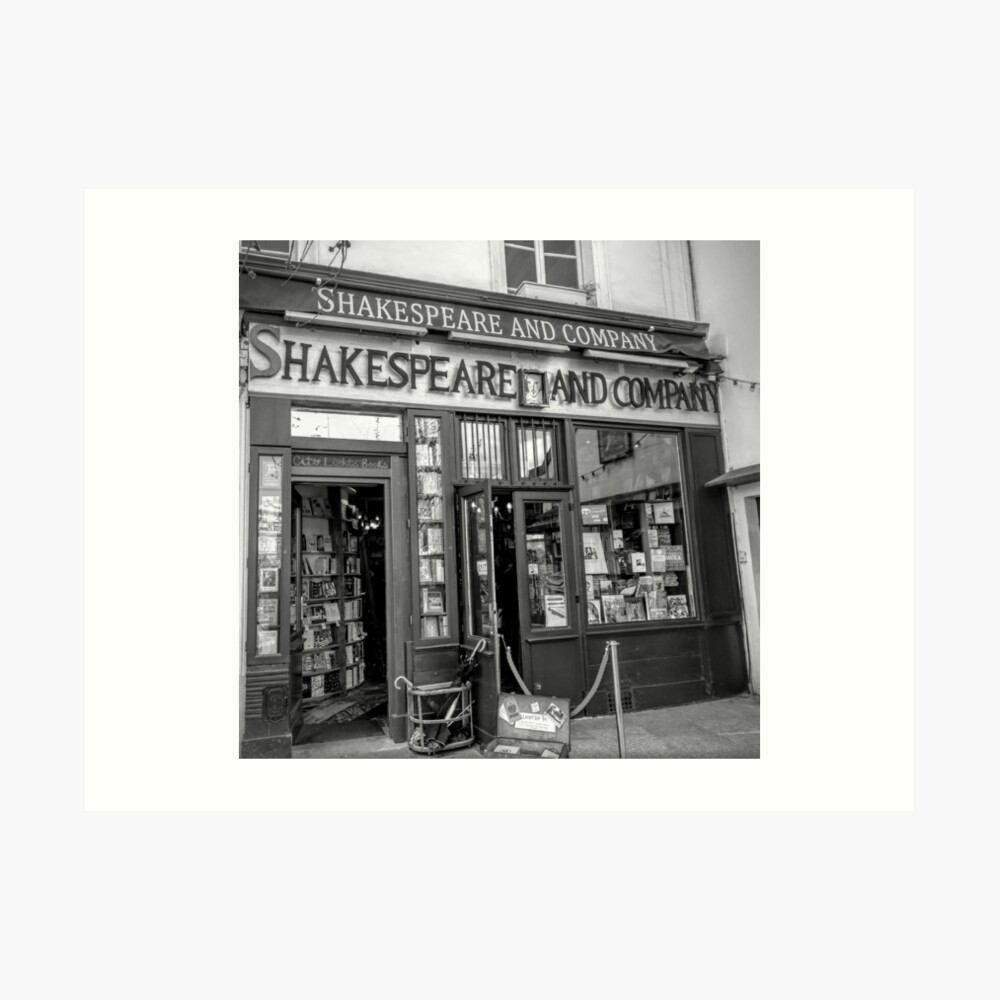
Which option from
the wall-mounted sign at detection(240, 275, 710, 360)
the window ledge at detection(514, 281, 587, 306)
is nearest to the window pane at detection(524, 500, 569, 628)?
the wall-mounted sign at detection(240, 275, 710, 360)

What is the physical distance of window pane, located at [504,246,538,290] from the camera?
670cm

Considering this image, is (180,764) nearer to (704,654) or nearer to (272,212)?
(272,212)

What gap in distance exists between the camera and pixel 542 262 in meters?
6.90

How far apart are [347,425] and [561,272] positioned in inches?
120

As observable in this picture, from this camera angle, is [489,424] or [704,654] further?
[704,654]

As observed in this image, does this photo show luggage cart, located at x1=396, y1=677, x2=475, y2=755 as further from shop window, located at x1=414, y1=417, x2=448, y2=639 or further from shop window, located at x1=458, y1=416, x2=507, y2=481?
shop window, located at x1=458, y1=416, x2=507, y2=481

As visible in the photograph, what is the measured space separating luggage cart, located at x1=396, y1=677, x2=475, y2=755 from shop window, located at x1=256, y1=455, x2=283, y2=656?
1171 mm

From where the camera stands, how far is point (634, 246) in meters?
7.29

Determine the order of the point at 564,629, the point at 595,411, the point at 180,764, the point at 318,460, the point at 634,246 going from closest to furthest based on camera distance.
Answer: the point at 180,764 → the point at 318,460 → the point at 564,629 → the point at 595,411 → the point at 634,246

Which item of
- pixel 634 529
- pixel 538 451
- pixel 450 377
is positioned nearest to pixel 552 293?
pixel 450 377

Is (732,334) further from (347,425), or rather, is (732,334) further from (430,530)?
(347,425)

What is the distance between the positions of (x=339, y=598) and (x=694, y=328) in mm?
5129

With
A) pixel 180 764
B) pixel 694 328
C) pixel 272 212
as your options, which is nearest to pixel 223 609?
pixel 180 764

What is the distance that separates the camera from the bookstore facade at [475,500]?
5.34 m
